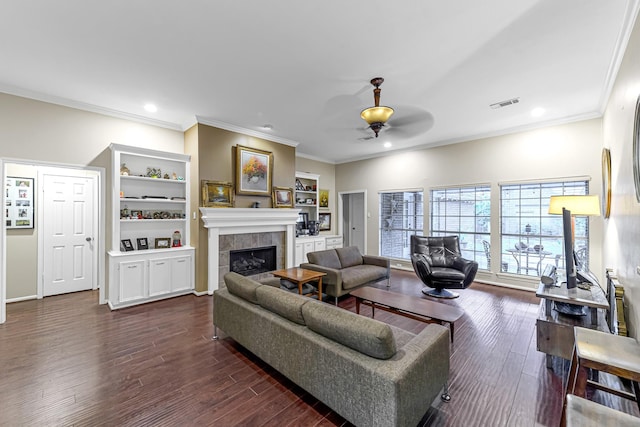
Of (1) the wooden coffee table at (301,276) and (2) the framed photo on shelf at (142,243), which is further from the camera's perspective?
(2) the framed photo on shelf at (142,243)

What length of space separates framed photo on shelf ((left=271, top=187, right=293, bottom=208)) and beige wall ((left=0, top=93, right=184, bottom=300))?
2.17 meters

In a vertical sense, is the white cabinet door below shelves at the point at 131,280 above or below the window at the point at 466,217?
below

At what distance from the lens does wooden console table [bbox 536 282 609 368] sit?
2.22m

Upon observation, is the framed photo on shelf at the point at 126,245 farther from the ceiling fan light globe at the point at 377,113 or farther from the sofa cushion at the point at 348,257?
the ceiling fan light globe at the point at 377,113

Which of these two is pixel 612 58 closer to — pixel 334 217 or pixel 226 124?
pixel 226 124

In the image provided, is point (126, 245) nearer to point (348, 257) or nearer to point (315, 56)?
point (348, 257)

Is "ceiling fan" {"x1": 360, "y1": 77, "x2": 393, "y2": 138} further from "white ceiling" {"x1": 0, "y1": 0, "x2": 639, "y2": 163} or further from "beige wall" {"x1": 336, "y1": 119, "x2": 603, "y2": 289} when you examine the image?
"beige wall" {"x1": 336, "y1": 119, "x2": 603, "y2": 289}

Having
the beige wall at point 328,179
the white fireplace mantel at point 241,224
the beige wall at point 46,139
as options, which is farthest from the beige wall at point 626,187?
the beige wall at point 46,139

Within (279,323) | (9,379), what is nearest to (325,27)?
(279,323)

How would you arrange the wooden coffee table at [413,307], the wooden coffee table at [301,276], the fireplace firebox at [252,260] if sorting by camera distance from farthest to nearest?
the fireplace firebox at [252,260]
the wooden coffee table at [301,276]
the wooden coffee table at [413,307]

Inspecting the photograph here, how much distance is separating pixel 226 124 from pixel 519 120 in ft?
16.7

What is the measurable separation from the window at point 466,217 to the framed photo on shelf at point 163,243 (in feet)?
17.8

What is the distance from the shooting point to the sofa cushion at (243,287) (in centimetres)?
247

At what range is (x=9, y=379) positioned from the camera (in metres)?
2.22
